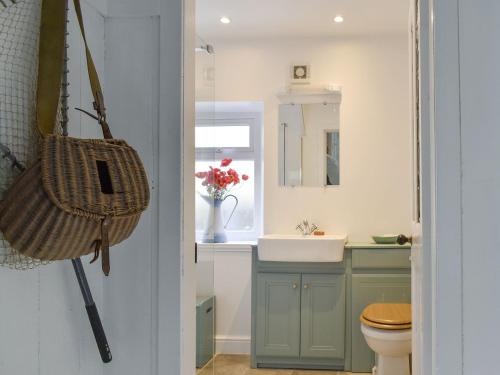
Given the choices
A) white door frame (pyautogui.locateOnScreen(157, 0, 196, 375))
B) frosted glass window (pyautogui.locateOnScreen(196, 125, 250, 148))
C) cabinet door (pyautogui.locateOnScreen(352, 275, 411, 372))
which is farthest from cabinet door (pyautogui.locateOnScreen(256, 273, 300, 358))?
white door frame (pyautogui.locateOnScreen(157, 0, 196, 375))

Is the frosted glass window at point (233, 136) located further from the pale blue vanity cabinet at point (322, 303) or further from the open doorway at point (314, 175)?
the pale blue vanity cabinet at point (322, 303)

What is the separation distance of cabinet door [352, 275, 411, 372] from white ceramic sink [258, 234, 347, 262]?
0.25 metres

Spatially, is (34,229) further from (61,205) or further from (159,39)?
(159,39)

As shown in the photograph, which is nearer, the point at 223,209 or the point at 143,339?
the point at 143,339

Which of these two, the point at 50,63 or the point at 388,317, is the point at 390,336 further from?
the point at 50,63

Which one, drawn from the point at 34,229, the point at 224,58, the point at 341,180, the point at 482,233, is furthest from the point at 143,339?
the point at 224,58

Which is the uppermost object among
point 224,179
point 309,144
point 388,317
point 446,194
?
point 309,144

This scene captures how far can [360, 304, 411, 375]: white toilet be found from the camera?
281cm

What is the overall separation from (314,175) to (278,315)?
1.07 metres

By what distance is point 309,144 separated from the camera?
3969mm

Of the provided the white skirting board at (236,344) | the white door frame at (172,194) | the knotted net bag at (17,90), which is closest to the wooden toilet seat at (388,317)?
the white skirting board at (236,344)

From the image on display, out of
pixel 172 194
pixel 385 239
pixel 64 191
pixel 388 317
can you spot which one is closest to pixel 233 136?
pixel 385 239

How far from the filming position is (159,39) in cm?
157

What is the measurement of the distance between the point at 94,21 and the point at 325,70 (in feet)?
8.70
